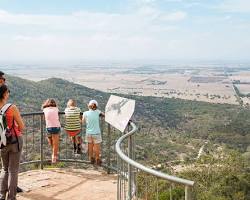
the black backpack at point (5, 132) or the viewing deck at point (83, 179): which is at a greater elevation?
the black backpack at point (5, 132)

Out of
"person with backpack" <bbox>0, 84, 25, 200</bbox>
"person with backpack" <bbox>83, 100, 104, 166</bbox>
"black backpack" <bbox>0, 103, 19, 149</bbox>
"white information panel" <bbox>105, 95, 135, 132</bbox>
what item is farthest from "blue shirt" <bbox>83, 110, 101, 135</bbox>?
"black backpack" <bbox>0, 103, 19, 149</bbox>

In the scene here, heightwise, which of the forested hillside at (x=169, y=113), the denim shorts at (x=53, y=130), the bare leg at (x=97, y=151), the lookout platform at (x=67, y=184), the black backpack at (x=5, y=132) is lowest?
the forested hillside at (x=169, y=113)

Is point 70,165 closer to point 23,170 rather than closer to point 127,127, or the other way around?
point 23,170

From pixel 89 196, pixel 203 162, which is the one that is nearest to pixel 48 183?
pixel 89 196

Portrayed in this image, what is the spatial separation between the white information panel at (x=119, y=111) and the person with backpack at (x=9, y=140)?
1.77 m

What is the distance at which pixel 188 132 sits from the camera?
98375mm

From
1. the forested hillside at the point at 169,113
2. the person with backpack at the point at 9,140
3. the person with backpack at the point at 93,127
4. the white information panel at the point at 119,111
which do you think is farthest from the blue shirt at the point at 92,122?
the forested hillside at the point at 169,113

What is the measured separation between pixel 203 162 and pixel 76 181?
16476mm

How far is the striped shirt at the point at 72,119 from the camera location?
7.98 m

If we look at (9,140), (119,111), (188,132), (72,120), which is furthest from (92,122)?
(188,132)

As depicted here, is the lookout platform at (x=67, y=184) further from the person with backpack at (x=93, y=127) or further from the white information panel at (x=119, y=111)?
the white information panel at (x=119, y=111)

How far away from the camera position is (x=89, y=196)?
21.4 ft

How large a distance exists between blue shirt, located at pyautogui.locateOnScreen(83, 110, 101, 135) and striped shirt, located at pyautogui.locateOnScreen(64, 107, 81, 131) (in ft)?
1.10

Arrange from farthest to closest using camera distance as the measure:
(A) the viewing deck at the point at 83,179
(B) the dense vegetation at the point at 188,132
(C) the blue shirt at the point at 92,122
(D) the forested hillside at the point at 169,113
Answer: (D) the forested hillside at the point at 169,113
(B) the dense vegetation at the point at 188,132
(C) the blue shirt at the point at 92,122
(A) the viewing deck at the point at 83,179
